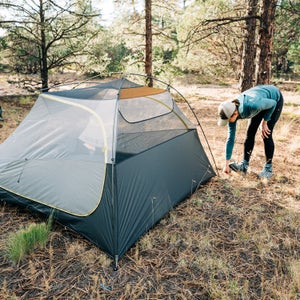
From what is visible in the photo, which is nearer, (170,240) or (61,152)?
(170,240)

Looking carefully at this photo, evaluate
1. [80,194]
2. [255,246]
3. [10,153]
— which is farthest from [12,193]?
[255,246]

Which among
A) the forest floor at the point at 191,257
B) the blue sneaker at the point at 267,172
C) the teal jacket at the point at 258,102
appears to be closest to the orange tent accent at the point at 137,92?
the teal jacket at the point at 258,102

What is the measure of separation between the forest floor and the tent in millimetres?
149

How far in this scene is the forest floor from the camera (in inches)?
80.4

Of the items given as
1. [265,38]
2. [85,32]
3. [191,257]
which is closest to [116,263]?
[191,257]

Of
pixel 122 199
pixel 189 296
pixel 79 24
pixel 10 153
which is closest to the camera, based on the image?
pixel 189 296

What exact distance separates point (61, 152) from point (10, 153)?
0.74 meters

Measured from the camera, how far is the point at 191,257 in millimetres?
2387

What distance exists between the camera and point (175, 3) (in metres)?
9.30

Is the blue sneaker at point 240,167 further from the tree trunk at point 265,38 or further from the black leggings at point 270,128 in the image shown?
the tree trunk at point 265,38

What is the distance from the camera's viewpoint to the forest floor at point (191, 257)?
2.04 meters

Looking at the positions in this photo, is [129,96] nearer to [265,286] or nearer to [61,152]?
[61,152]

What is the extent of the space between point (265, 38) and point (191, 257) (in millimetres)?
4624

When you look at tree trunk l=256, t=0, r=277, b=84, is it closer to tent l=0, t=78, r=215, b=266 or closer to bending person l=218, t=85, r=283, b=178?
bending person l=218, t=85, r=283, b=178
